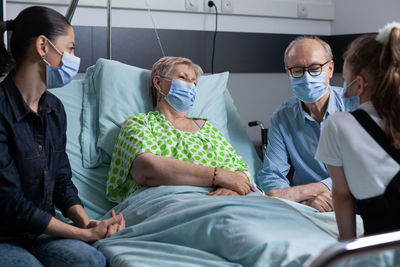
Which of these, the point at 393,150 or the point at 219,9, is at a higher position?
the point at 219,9

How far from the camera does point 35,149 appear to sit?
1773 mm

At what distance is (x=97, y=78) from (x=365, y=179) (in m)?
1.63

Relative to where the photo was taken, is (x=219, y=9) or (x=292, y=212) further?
(x=219, y=9)

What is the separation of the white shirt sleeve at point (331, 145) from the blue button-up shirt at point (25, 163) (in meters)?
0.91

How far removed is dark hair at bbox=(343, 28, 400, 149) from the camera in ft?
4.50

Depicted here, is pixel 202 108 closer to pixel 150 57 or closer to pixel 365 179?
pixel 150 57

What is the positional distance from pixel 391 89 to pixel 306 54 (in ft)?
3.72

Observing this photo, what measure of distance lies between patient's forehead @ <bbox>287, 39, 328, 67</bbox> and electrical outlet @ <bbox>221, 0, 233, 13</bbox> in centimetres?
104

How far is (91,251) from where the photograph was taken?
5.71 ft

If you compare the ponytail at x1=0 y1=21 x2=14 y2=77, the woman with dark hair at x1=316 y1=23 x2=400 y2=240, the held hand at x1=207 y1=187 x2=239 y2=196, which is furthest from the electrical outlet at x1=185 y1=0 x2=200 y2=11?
the woman with dark hair at x1=316 y1=23 x2=400 y2=240

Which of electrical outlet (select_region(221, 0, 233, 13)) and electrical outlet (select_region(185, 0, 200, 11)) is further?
electrical outlet (select_region(221, 0, 233, 13))

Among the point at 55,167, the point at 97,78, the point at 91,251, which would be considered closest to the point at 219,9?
the point at 97,78

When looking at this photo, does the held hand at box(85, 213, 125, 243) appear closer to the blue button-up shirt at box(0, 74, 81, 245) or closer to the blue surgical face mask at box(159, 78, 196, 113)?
the blue button-up shirt at box(0, 74, 81, 245)

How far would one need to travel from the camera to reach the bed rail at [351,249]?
92 centimetres
